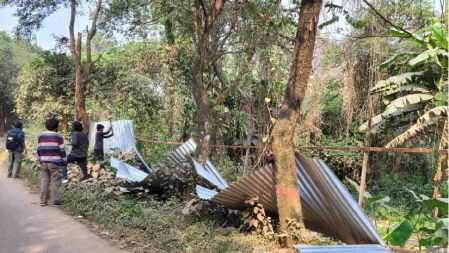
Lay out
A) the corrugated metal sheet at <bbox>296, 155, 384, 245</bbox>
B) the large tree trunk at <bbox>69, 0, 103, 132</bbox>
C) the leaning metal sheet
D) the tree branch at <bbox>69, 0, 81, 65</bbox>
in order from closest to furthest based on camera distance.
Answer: the corrugated metal sheet at <bbox>296, 155, 384, 245</bbox> → the large tree trunk at <bbox>69, 0, 103, 132</bbox> → the tree branch at <bbox>69, 0, 81, 65</bbox> → the leaning metal sheet

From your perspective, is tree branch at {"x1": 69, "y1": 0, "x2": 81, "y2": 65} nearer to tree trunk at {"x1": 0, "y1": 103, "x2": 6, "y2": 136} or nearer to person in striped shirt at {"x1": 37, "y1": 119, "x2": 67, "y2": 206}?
person in striped shirt at {"x1": 37, "y1": 119, "x2": 67, "y2": 206}

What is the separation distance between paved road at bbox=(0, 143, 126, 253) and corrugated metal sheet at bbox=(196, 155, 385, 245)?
1724mm

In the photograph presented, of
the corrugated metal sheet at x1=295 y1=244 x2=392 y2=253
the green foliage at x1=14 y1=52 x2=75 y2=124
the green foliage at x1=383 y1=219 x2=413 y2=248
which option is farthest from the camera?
the green foliage at x1=14 y1=52 x2=75 y2=124

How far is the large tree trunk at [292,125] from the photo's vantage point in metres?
4.30

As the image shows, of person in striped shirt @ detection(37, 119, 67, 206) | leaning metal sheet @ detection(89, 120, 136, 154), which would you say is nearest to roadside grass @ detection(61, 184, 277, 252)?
person in striped shirt @ detection(37, 119, 67, 206)

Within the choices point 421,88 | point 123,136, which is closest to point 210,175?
point 421,88

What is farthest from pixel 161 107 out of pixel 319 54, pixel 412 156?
pixel 412 156

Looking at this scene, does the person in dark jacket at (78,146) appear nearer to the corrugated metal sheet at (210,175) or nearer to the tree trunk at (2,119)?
the corrugated metal sheet at (210,175)

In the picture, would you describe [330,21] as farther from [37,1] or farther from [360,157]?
[37,1]

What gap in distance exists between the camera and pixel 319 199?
4328mm

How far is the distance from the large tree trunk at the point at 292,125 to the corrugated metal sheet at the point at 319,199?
20cm

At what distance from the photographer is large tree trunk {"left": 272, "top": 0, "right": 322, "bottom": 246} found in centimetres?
430

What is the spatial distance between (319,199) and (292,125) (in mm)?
923

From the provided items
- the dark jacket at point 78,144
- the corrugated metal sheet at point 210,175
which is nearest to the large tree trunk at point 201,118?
the corrugated metal sheet at point 210,175
